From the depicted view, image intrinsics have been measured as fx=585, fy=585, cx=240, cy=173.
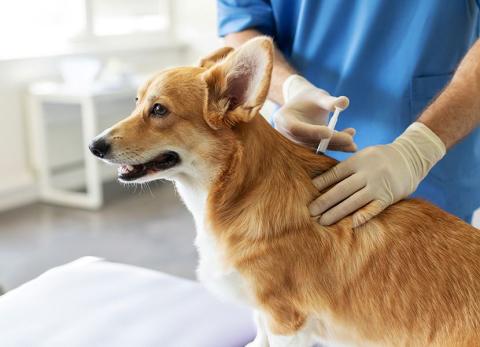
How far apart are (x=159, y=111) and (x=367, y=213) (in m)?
0.41

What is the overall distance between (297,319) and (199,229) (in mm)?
251

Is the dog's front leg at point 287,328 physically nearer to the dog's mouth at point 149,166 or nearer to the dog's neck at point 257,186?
the dog's neck at point 257,186

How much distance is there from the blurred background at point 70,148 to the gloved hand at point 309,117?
1.86 metres

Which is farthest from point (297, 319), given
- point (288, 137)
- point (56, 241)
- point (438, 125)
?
point (56, 241)

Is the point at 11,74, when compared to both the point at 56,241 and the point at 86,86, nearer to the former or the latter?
the point at 86,86

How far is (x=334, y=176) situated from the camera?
3.49 feet

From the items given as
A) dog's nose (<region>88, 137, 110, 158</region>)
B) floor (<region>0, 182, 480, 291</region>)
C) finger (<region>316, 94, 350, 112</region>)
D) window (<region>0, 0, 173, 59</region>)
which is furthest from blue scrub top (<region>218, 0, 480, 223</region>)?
window (<region>0, 0, 173, 59</region>)

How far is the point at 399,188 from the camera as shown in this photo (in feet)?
3.45

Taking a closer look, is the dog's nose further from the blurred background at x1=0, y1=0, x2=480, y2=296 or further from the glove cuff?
the blurred background at x1=0, y1=0, x2=480, y2=296

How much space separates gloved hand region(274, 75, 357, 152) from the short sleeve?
0.25 m

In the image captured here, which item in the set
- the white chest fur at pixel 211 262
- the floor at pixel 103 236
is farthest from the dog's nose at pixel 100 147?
the floor at pixel 103 236

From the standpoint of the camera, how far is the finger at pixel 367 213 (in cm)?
102

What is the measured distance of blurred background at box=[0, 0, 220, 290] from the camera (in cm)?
326

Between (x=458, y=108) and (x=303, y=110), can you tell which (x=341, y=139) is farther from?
(x=458, y=108)
